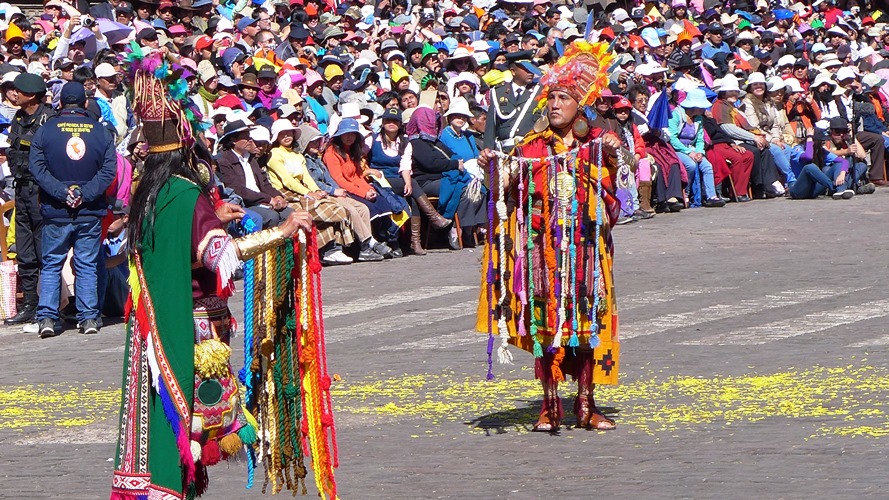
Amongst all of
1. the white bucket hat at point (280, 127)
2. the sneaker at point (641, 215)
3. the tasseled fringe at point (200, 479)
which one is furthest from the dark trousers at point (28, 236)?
the sneaker at point (641, 215)

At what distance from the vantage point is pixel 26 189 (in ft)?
42.9

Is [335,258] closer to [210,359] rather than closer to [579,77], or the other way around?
[579,77]

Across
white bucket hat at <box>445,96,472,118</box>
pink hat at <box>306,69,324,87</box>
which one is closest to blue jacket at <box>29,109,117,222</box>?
white bucket hat at <box>445,96,472,118</box>

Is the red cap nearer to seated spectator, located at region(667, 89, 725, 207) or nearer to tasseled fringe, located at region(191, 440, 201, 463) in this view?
seated spectator, located at region(667, 89, 725, 207)

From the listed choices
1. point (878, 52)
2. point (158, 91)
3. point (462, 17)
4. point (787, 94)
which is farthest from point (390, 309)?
point (878, 52)

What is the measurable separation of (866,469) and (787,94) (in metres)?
16.7

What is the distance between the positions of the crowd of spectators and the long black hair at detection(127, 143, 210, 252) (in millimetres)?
2919

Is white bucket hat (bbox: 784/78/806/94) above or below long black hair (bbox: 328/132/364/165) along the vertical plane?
above

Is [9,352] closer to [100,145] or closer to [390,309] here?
[100,145]

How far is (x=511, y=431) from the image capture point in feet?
28.1

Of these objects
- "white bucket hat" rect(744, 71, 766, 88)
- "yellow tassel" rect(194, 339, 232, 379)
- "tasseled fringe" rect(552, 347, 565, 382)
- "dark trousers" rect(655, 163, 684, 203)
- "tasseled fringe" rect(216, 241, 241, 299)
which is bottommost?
"tasseled fringe" rect(552, 347, 565, 382)

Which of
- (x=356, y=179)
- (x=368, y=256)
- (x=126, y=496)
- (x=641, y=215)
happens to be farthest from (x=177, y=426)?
(x=641, y=215)

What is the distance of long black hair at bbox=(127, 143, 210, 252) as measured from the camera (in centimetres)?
589

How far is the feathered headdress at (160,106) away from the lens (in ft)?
19.5
